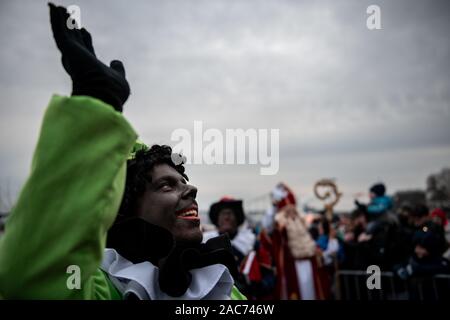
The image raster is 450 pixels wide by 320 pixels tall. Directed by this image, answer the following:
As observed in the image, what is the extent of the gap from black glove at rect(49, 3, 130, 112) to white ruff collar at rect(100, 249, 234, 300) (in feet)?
1.95

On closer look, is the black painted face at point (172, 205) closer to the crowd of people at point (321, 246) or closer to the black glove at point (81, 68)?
the black glove at point (81, 68)

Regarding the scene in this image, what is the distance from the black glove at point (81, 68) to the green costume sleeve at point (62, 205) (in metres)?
0.09

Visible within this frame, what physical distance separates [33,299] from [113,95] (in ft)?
1.86

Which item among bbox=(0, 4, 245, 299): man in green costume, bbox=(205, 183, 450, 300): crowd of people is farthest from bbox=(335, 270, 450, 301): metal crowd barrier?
bbox=(0, 4, 245, 299): man in green costume

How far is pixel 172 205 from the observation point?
1.63m

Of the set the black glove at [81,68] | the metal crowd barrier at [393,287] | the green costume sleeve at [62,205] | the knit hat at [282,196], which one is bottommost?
the metal crowd barrier at [393,287]

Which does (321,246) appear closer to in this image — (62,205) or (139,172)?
(139,172)

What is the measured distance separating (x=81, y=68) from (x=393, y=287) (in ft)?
17.4

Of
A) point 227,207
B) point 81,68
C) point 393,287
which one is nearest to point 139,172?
point 81,68

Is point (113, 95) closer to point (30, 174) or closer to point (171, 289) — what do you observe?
point (30, 174)

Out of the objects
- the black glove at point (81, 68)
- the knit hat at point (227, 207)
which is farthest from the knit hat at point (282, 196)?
the black glove at point (81, 68)

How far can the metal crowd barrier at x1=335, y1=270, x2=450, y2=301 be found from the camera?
4.74 meters

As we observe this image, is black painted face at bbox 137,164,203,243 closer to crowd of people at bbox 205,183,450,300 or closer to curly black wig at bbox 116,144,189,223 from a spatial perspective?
curly black wig at bbox 116,144,189,223

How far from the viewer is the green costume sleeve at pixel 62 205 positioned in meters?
0.97
